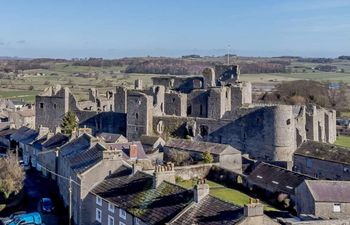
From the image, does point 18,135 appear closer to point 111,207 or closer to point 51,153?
point 51,153

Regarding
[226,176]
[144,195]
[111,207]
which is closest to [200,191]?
[144,195]

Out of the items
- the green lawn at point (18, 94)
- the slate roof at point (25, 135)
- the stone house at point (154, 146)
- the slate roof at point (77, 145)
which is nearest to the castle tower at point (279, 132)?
the stone house at point (154, 146)

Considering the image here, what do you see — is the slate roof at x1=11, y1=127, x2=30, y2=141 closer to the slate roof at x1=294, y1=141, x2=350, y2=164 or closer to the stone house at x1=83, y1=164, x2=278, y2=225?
the slate roof at x1=294, y1=141, x2=350, y2=164

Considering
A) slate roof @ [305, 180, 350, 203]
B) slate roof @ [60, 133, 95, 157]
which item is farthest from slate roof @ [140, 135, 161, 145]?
slate roof @ [305, 180, 350, 203]

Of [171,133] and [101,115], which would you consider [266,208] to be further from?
[101,115]

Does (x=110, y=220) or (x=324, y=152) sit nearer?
(x=110, y=220)

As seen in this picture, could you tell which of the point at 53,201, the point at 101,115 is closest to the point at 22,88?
the point at 101,115
